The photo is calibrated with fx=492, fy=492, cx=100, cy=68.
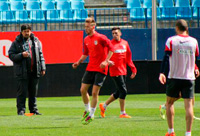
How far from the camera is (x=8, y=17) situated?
73.3 ft

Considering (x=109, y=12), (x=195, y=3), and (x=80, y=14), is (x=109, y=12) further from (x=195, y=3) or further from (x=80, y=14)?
(x=195, y=3)

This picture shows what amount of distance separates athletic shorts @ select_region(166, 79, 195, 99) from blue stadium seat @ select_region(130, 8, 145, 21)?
1590 centimetres

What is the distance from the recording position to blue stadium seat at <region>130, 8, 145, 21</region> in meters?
22.9

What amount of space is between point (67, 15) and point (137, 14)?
3.27 m


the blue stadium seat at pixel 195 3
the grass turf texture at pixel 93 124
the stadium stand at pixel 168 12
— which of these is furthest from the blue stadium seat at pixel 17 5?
the grass turf texture at pixel 93 124

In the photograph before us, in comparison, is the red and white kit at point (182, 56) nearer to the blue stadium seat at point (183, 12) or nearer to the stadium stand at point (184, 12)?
the stadium stand at point (184, 12)

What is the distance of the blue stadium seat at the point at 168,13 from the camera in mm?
22781

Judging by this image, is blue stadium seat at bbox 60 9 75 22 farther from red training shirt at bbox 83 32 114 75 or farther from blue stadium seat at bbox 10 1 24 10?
red training shirt at bbox 83 32 114 75

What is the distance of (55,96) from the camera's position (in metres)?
17.9

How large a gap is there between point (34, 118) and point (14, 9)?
1392 cm

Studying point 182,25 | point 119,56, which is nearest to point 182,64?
point 182,25

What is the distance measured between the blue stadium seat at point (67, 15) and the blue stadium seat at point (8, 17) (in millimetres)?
2189

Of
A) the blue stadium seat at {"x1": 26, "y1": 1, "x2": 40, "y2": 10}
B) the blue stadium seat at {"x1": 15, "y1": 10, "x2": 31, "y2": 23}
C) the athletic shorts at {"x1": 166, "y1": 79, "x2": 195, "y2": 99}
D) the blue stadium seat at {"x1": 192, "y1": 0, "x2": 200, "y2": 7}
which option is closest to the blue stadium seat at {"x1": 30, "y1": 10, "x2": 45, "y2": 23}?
Result: the blue stadium seat at {"x1": 15, "y1": 10, "x2": 31, "y2": 23}

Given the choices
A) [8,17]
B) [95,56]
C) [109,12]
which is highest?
[109,12]
